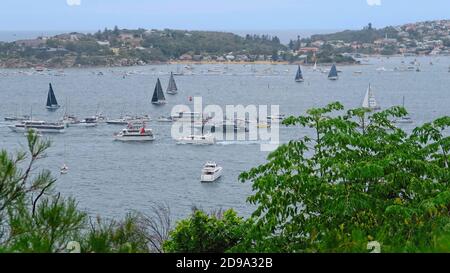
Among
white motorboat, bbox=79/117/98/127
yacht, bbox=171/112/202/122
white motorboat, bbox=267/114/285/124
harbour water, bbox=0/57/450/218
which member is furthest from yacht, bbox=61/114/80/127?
white motorboat, bbox=267/114/285/124

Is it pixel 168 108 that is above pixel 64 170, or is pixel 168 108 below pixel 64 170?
below

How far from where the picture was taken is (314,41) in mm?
63750

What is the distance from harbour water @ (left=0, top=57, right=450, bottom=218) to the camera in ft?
46.5

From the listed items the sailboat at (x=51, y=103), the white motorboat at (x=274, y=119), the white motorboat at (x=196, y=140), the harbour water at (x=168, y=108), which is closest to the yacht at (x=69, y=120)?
the harbour water at (x=168, y=108)

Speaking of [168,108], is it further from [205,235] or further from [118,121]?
[205,235]

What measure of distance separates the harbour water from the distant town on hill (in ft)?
5.92

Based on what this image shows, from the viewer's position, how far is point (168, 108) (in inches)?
1195

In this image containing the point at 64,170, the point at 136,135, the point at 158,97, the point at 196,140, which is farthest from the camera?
the point at 158,97

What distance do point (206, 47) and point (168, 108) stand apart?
30.7m

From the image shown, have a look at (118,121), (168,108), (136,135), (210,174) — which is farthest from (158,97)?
(210,174)

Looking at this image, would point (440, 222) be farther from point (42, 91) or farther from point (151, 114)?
point (42, 91)

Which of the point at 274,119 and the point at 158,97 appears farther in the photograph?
the point at 158,97

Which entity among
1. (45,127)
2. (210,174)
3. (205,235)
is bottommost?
(45,127)

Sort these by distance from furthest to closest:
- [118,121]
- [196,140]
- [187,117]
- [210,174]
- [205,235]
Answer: [187,117] → [118,121] → [196,140] → [210,174] → [205,235]
